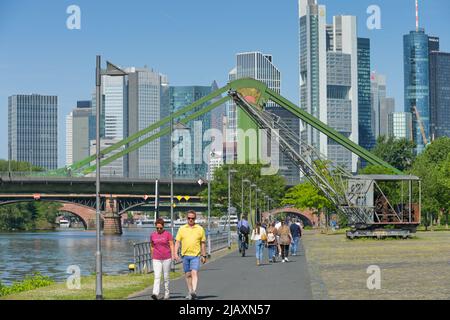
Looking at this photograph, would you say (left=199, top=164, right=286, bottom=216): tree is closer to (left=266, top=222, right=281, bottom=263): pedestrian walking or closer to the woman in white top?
(left=266, top=222, right=281, bottom=263): pedestrian walking

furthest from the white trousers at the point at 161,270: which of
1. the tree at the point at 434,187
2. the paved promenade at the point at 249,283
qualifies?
the tree at the point at 434,187

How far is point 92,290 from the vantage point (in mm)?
30969

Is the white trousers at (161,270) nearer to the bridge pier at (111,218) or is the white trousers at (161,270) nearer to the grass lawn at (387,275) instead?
the grass lawn at (387,275)

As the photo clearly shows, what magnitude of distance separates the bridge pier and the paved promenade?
13772 centimetres

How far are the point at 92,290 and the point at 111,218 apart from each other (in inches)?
6062

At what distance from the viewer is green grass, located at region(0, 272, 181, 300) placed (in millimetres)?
28328

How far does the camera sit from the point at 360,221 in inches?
3447

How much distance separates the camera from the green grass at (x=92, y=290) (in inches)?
1115

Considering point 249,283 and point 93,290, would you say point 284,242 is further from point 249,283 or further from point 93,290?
point 93,290

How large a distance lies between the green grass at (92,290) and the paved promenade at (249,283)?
78 cm

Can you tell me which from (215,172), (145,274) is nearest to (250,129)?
(215,172)

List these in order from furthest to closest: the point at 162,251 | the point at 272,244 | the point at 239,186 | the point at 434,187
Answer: the point at 239,186, the point at 434,187, the point at 272,244, the point at 162,251

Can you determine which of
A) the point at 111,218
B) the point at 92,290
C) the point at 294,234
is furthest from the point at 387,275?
the point at 111,218
